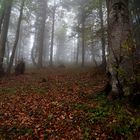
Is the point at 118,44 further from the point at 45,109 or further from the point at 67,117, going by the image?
the point at 45,109

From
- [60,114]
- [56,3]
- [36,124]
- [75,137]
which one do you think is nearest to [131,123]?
[75,137]

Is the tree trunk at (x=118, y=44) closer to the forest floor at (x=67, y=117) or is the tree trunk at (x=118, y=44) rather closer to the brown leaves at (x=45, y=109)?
the forest floor at (x=67, y=117)

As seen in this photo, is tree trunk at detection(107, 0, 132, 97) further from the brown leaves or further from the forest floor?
the brown leaves

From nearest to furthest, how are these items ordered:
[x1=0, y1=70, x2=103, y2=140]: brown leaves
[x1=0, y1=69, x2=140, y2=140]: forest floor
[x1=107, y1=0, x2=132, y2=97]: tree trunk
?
[x1=0, y1=69, x2=140, y2=140]: forest floor
[x1=0, y1=70, x2=103, y2=140]: brown leaves
[x1=107, y1=0, x2=132, y2=97]: tree trunk

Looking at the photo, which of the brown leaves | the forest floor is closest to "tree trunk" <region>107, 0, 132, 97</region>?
the forest floor

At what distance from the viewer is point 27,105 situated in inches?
367

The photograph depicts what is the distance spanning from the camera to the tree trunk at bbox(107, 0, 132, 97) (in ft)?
27.1

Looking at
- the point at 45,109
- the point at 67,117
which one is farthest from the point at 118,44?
the point at 45,109

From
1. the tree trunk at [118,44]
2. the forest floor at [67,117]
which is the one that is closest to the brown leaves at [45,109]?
the forest floor at [67,117]

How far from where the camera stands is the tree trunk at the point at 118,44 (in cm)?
826

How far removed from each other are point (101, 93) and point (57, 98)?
1906 millimetres

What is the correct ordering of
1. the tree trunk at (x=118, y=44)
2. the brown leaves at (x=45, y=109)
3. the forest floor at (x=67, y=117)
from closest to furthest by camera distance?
the forest floor at (x=67, y=117) < the brown leaves at (x=45, y=109) < the tree trunk at (x=118, y=44)

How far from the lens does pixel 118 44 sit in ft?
28.5

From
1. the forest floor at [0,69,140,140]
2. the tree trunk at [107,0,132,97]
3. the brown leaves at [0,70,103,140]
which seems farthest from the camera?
the tree trunk at [107,0,132,97]
